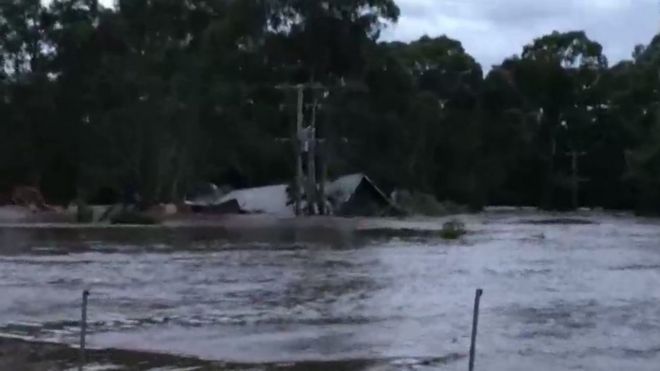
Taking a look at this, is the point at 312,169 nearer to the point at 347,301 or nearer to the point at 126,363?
the point at 347,301

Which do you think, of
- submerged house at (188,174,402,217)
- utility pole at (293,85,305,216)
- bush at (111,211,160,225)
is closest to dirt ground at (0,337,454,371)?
bush at (111,211,160,225)

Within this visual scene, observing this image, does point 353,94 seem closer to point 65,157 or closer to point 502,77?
point 65,157

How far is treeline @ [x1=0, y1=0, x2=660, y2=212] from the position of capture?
65812 mm

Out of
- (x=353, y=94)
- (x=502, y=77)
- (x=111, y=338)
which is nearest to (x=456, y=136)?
(x=502, y=77)

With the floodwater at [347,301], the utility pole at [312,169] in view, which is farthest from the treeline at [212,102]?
the floodwater at [347,301]

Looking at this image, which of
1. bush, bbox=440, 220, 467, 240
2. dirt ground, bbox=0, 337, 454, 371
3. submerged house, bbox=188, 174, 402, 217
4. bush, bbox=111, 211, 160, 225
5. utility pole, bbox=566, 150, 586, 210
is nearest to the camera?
dirt ground, bbox=0, 337, 454, 371

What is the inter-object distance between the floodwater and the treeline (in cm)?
3040

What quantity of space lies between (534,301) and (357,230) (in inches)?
1060

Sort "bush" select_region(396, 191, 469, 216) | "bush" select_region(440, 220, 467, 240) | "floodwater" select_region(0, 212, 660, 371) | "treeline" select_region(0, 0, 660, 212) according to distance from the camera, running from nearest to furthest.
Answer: "floodwater" select_region(0, 212, 660, 371)
"bush" select_region(440, 220, 467, 240)
"treeline" select_region(0, 0, 660, 212)
"bush" select_region(396, 191, 469, 216)

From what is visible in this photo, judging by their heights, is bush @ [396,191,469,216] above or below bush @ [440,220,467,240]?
above

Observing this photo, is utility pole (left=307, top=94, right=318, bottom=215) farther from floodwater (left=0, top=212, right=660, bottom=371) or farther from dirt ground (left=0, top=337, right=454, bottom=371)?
dirt ground (left=0, top=337, right=454, bottom=371)

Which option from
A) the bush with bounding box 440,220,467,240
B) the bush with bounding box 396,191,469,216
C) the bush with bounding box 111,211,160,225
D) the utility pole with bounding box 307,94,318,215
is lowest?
the bush with bounding box 440,220,467,240

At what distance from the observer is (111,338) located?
15.6 meters

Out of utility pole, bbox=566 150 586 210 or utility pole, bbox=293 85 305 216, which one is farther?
utility pole, bbox=566 150 586 210
